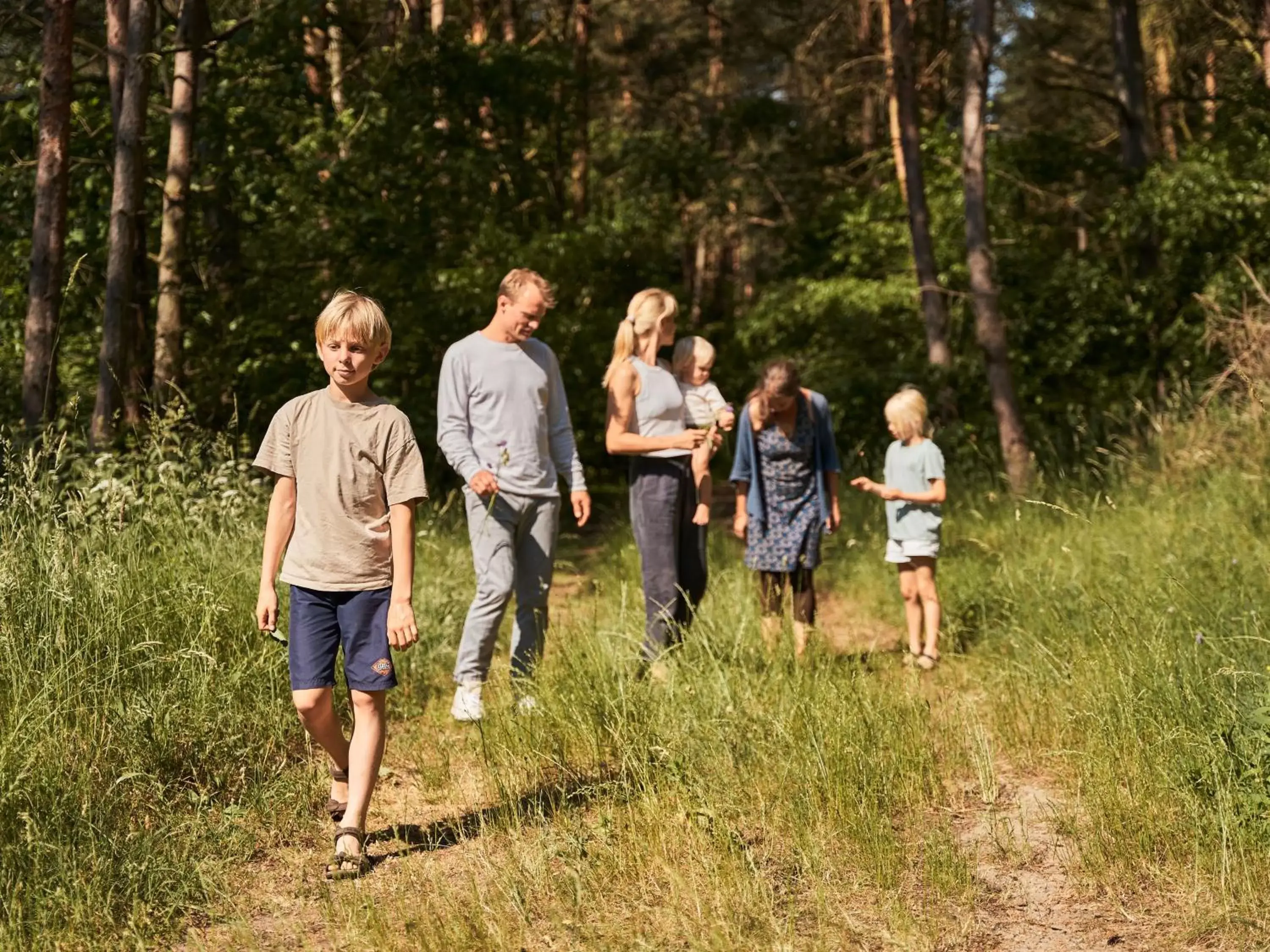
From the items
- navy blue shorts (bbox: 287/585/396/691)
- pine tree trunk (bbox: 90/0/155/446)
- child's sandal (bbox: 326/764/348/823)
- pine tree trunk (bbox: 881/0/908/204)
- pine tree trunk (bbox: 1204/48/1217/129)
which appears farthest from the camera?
pine tree trunk (bbox: 881/0/908/204)

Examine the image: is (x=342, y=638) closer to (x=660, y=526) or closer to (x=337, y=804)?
(x=337, y=804)

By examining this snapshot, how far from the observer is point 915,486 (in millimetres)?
6766

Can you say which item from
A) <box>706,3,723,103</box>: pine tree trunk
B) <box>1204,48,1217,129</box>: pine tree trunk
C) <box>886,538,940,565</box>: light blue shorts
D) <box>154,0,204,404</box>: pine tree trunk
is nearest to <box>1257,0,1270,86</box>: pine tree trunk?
<box>1204,48,1217,129</box>: pine tree trunk

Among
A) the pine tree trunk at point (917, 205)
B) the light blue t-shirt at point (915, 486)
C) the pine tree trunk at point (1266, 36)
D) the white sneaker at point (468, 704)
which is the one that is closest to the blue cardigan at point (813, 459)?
the light blue t-shirt at point (915, 486)

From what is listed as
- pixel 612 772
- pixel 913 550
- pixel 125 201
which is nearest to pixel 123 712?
A: pixel 612 772

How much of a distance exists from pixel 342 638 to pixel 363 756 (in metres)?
0.37

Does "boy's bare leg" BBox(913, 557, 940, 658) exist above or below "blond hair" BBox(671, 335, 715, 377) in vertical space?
below

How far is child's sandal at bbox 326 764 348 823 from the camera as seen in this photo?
13.9 ft

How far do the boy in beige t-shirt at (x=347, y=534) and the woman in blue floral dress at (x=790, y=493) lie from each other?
2784mm

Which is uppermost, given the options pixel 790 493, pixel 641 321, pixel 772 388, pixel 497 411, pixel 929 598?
pixel 641 321

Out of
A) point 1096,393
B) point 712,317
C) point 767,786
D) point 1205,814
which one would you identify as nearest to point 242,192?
→ point 767,786

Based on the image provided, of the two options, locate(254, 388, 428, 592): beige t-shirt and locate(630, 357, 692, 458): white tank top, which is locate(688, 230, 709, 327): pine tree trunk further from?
locate(254, 388, 428, 592): beige t-shirt

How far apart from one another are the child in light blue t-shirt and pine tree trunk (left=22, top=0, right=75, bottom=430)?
5.02 m

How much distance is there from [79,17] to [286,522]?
1244 cm
